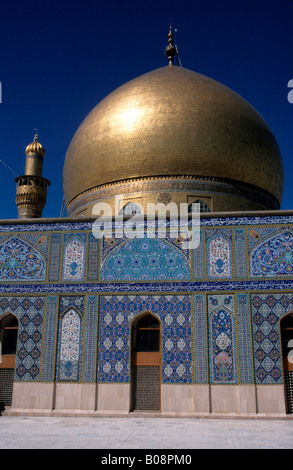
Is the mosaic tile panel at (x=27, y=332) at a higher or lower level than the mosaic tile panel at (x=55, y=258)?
lower

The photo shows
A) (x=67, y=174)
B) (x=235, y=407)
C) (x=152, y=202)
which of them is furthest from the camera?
(x=67, y=174)

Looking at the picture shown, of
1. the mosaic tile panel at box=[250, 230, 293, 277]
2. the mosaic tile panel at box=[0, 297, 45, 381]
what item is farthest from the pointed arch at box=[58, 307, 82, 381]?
the mosaic tile panel at box=[250, 230, 293, 277]

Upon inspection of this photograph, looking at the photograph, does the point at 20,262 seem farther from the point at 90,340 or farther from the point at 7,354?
the point at 90,340

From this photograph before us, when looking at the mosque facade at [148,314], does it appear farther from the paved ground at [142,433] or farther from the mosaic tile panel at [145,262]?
the paved ground at [142,433]

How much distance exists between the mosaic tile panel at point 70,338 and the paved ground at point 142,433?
839 millimetres

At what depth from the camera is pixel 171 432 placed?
6.96m

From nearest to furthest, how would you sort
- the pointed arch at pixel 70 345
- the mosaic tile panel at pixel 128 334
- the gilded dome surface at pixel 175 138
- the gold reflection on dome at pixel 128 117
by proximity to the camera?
the mosaic tile panel at pixel 128 334 → the pointed arch at pixel 70 345 → the gilded dome surface at pixel 175 138 → the gold reflection on dome at pixel 128 117

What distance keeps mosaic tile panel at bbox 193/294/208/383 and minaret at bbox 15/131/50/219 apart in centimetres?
691

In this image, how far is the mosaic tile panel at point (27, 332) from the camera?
9.10 m

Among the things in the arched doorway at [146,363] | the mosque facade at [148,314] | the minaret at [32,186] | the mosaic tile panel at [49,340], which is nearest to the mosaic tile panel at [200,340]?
the mosque facade at [148,314]
